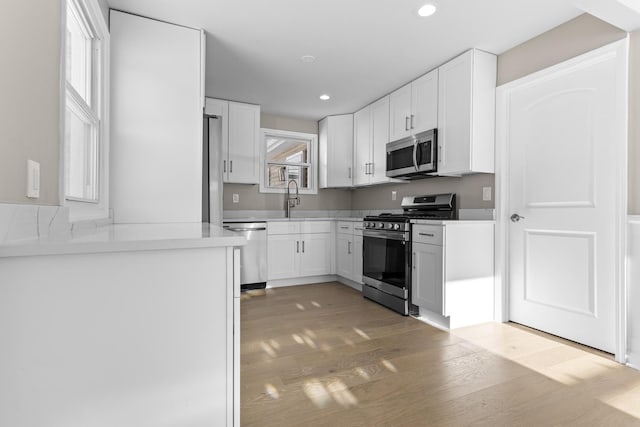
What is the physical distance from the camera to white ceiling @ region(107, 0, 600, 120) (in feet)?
7.30

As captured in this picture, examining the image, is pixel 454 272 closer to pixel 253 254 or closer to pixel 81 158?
pixel 253 254

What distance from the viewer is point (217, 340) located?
3.36 feet

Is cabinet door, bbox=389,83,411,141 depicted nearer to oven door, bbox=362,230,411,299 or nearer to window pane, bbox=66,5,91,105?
oven door, bbox=362,230,411,299

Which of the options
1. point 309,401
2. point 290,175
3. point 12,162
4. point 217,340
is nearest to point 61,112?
point 12,162

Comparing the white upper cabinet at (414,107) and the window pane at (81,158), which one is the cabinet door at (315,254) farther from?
the window pane at (81,158)

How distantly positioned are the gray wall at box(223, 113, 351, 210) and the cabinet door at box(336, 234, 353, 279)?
2.95ft

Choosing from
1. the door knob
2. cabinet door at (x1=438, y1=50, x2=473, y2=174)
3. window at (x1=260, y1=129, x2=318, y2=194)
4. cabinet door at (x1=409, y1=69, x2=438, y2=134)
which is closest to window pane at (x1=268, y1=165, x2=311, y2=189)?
window at (x1=260, y1=129, x2=318, y2=194)

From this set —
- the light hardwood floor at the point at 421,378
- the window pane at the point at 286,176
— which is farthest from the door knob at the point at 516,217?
the window pane at the point at 286,176

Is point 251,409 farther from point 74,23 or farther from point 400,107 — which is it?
point 400,107

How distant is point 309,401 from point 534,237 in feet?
7.24

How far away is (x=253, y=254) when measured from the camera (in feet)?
12.8

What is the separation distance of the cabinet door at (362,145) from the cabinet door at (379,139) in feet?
0.31

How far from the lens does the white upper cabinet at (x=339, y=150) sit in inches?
185

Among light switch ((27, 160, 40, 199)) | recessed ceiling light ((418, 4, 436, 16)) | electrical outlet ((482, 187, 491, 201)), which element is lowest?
light switch ((27, 160, 40, 199))
